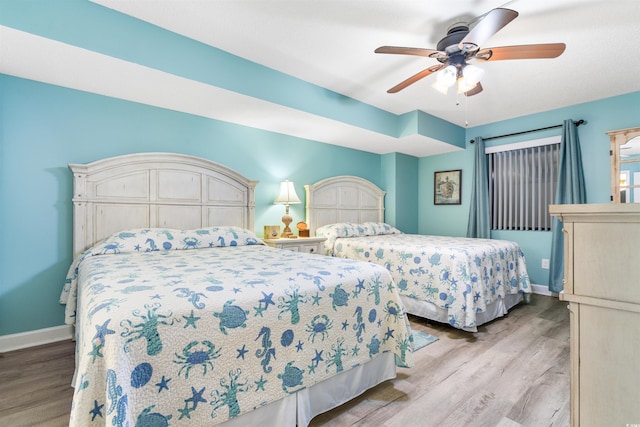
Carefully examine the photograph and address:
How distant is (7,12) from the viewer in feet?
5.59

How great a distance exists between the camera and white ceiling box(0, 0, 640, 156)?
6.45ft

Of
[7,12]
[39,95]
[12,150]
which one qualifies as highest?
[7,12]

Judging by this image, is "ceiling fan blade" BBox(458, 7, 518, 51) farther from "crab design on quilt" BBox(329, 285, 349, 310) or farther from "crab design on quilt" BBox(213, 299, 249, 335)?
"crab design on quilt" BBox(213, 299, 249, 335)

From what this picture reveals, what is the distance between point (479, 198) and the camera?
4426 millimetres

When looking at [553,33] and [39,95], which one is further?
[39,95]

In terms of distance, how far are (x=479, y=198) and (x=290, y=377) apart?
4.07 m

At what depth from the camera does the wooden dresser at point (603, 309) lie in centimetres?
76

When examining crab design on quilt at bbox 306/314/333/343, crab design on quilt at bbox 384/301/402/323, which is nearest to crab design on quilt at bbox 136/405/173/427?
crab design on quilt at bbox 306/314/333/343

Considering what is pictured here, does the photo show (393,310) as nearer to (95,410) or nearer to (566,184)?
(95,410)

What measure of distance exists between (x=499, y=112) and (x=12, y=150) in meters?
5.12

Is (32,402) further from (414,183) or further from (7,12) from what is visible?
(414,183)

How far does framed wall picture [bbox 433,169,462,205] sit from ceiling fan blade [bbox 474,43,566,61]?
2.96 m

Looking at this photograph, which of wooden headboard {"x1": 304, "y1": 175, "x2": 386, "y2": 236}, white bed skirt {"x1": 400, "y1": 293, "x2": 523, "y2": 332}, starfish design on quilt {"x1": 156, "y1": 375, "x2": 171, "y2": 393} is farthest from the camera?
wooden headboard {"x1": 304, "y1": 175, "x2": 386, "y2": 236}

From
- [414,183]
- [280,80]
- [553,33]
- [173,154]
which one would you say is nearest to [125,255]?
[173,154]
